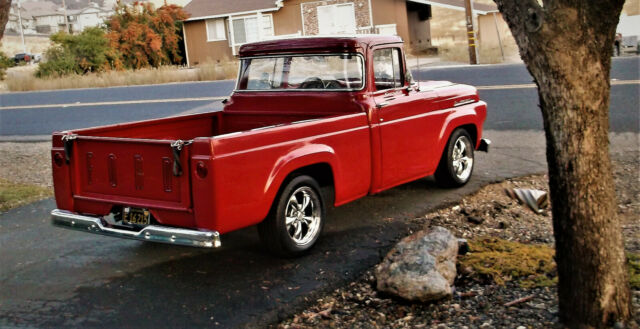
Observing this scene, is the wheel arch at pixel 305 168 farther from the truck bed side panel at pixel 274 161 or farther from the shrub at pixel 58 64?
the shrub at pixel 58 64

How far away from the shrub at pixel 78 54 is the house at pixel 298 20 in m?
6.29

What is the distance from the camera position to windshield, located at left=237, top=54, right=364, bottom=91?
7.17 metres

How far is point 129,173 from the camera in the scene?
5703 millimetres

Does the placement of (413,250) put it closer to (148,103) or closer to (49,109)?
(148,103)

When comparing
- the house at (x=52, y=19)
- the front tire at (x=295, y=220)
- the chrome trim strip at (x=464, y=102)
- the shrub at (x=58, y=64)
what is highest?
the house at (x=52, y=19)

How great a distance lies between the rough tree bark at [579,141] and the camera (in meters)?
4.01

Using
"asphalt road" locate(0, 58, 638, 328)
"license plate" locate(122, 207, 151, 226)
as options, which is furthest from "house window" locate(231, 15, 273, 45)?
"license plate" locate(122, 207, 151, 226)

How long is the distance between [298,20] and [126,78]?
14.1 m

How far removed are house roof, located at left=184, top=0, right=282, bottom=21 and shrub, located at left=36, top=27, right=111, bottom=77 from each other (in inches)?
333

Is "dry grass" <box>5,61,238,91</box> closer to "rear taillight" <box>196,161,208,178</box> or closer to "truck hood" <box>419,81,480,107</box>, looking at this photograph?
"truck hood" <box>419,81,480,107</box>

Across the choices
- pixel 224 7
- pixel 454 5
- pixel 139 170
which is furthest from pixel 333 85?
pixel 224 7

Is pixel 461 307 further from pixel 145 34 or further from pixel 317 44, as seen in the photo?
pixel 145 34

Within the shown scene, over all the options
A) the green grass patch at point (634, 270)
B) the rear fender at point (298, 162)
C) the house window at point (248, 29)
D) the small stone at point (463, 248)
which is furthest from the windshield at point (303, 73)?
the house window at point (248, 29)

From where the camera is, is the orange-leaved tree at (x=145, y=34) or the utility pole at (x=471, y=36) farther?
the orange-leaved tree at (x=145, y=34)
